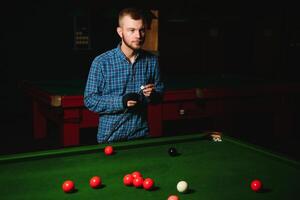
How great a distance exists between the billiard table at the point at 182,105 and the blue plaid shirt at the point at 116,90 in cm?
104

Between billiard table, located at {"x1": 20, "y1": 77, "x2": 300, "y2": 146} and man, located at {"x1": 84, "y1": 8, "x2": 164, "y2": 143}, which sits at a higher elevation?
man, located at {"x1": 84, "y1": 8, "x2": 164, "y2": 143}

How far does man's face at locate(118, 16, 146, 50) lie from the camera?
2.45 m

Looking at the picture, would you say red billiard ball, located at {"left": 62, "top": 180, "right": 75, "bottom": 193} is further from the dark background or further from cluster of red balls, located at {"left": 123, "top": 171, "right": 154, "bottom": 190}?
the dark background

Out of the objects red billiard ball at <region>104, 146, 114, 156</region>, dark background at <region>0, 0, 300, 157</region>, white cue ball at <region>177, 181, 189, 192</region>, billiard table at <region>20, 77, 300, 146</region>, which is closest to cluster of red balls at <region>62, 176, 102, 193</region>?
white cue ball at <region>177, 181, 189, 192</region>

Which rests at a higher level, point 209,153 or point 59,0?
point 59,0

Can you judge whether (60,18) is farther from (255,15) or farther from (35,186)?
(35,186)

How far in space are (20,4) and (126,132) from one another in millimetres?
5302

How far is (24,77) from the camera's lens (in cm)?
727

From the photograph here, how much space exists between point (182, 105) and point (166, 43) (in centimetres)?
595

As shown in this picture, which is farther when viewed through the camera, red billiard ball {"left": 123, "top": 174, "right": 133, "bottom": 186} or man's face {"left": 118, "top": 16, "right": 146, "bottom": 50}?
man's face {"left": 118, "top": 16, "right": 146, "bottom": 50}

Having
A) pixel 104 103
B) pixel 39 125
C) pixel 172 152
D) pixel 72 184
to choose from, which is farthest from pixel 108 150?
pixel 39 125

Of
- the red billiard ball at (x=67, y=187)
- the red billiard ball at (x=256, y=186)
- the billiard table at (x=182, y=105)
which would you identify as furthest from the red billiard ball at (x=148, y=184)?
the billiard table at (x=182, y=105)

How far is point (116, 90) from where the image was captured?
263 centimetres

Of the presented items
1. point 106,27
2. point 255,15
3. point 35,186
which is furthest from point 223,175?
point 255,15
